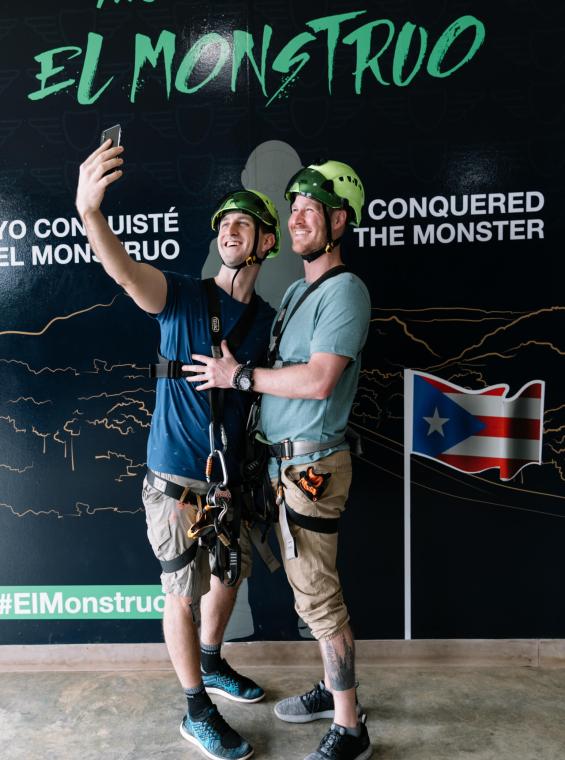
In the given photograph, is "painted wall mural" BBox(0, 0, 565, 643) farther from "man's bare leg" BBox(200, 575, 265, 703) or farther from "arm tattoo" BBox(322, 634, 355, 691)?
"arm tattoo" BBox(322, 634, 355, 691)

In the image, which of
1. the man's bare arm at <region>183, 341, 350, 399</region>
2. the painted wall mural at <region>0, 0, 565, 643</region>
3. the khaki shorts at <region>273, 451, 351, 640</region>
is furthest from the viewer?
the painted wall mural at <region>0, 0, 565, 643</region>

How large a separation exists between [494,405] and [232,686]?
64.0 inches

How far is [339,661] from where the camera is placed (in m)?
2.24

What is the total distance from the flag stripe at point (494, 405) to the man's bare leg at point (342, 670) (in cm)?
112

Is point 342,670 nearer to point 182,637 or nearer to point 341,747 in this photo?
point 341,747

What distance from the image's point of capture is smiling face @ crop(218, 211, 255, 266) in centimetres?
234

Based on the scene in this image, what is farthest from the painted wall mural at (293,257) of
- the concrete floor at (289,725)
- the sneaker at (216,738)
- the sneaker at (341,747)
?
the sneaker at (341,747)

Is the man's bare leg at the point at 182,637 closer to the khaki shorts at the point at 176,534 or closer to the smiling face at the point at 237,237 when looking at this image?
the khaki shorts at the point at 176,534

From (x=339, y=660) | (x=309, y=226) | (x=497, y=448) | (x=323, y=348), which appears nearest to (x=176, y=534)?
(x=339, y=660)

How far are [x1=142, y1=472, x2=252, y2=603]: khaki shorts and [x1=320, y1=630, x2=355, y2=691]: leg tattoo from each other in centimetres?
50

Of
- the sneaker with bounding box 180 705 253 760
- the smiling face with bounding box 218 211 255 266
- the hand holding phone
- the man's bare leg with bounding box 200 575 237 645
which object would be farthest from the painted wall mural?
the hand holding phone

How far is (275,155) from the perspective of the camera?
2.81 metres

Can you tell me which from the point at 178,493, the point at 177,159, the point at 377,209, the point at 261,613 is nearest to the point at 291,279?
the point at 377,209

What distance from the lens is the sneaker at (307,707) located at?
99.6 inches
